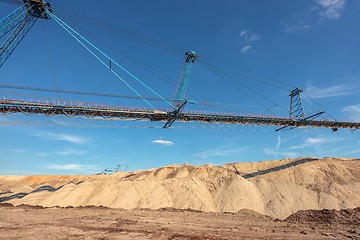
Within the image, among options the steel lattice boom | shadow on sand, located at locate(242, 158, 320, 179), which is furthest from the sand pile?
the steel lattice boom

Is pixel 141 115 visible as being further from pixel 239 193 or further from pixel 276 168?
pixel 276 168

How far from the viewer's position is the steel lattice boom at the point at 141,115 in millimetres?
27797

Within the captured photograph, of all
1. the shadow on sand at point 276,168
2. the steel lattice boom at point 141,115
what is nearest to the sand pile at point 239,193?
the shadow on sand at point 276,168

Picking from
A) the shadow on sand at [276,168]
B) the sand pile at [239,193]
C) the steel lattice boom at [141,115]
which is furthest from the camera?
the shadow on sand at [276,168]

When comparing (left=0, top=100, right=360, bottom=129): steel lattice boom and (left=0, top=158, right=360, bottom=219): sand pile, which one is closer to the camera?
(left=0, top=100, right=360, bottom=129): steel lattice boom

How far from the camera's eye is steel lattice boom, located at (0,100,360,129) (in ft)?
91.2

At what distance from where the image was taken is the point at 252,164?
147ft

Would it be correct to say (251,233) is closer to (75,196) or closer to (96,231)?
(96,231)

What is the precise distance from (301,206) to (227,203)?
27.1 ft

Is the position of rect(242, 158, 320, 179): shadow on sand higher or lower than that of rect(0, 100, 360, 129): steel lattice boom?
lower

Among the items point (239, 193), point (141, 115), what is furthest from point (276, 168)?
point (141, 115)

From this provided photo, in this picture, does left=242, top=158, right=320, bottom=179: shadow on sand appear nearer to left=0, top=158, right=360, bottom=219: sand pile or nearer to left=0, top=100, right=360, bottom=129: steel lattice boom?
left=0, top=158, right=360, bottom=219: sand pile

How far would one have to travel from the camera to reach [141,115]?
32.2m

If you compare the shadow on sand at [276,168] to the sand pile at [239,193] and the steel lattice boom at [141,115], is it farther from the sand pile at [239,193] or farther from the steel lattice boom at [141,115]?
the steel lattice boom at [141,115]
